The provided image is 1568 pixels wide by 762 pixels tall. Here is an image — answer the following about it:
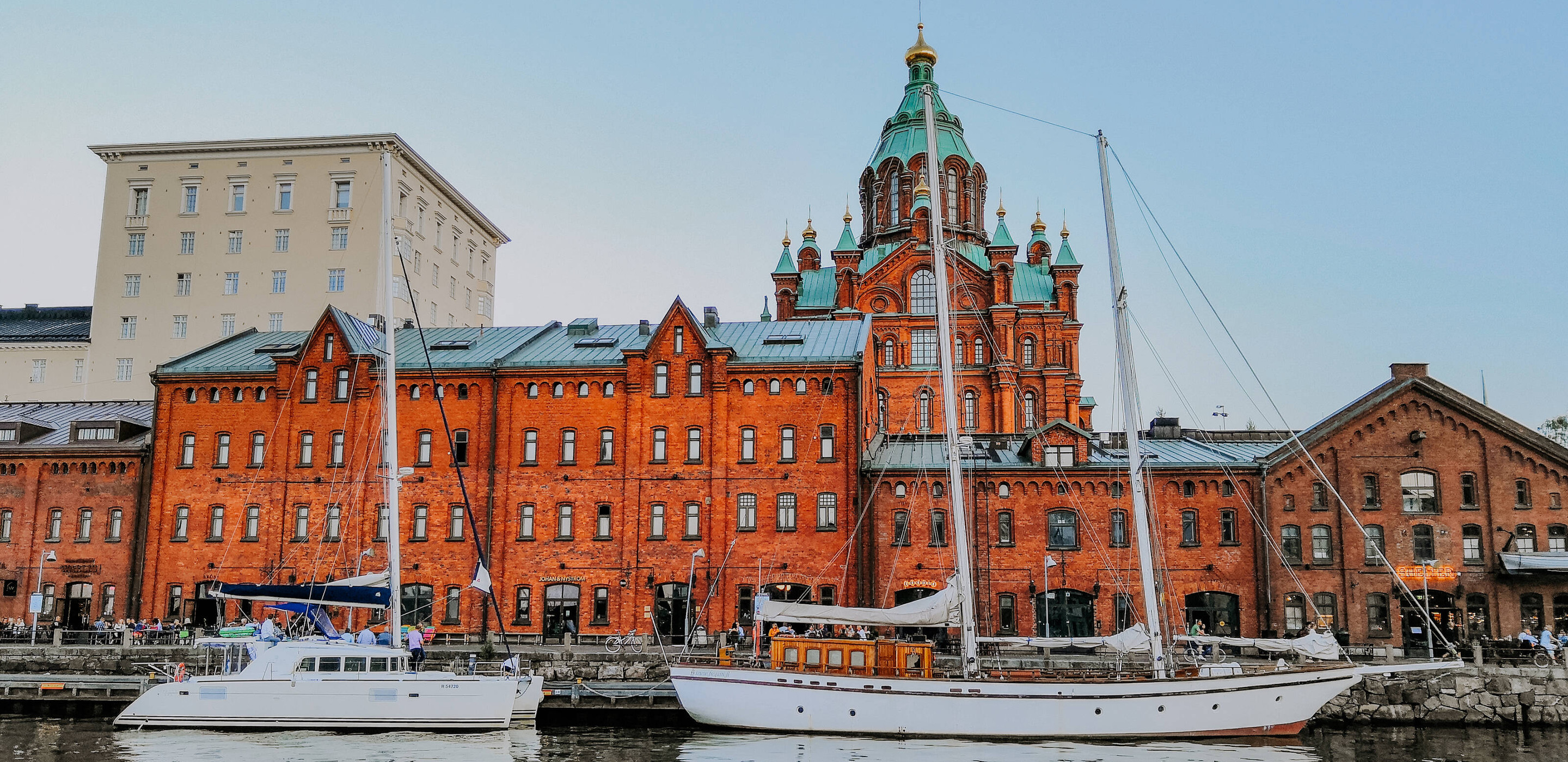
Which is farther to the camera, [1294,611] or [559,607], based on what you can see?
[559,607]

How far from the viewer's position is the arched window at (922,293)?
240 ft

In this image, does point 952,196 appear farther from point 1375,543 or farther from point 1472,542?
point 1472,542

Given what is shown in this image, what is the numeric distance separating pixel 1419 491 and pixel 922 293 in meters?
31.9

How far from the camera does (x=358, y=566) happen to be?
50219 millimetres

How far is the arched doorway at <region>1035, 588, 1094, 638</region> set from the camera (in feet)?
160

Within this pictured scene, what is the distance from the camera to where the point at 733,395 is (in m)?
50.9

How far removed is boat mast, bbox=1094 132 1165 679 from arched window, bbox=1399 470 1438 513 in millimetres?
18007

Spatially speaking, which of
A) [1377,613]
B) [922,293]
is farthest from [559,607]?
[922,293]

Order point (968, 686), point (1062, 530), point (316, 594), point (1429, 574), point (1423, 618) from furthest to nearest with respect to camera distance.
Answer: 1. point (1062, 530)
2. point (1429, 574)
3. point (1423, 618)
4. point (316, 594)
5. point (968, 686)

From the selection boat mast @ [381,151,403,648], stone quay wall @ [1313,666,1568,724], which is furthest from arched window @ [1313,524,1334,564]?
boat mast @ [381,151,403,648]

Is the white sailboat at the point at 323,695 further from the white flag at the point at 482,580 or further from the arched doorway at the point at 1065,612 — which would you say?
the arched doorway at the point at 1065,612

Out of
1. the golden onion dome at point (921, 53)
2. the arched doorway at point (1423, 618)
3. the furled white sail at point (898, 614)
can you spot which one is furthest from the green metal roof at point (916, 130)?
the furled white sail at point (898, 614)

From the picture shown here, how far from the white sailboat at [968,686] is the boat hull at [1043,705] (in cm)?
3

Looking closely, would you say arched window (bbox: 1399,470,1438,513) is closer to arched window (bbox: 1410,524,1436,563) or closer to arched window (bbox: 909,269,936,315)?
arched window (bbox: 1410,524,1436,563)
